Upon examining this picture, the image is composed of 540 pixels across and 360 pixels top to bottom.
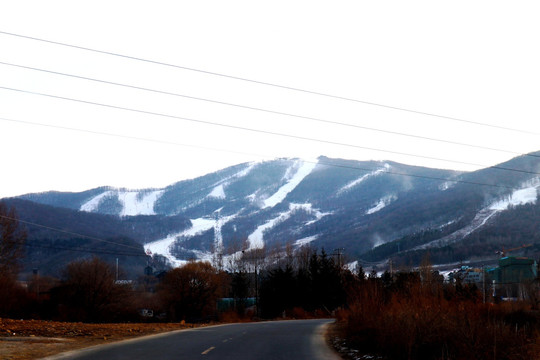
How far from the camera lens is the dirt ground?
57.2 ft

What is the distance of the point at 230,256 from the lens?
137 m

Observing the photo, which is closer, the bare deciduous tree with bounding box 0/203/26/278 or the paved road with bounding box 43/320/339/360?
the paved road with bounding box 43/320/339/360

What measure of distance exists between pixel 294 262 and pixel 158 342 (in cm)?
11335

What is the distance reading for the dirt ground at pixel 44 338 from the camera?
1744 cm

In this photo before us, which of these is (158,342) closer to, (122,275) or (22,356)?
(22,356)

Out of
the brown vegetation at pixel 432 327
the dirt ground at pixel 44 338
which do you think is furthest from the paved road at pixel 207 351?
the brown vegetation at pixel 432 327

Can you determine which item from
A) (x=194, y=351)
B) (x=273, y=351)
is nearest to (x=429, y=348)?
(x=273, y=351)

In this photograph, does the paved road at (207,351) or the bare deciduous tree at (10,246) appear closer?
the paved road at (207,351)

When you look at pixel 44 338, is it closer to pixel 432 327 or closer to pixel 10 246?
pixel 432 327

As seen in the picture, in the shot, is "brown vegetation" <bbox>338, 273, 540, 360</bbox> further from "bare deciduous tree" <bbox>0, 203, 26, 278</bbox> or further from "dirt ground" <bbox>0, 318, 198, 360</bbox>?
"bare deciduous tree" <bbox>0, 203, 26, 278</bbox>

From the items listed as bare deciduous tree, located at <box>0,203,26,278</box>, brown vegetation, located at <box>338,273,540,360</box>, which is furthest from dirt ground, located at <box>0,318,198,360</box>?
bare deciduous tree, located at <box>0,203,26,278</box>

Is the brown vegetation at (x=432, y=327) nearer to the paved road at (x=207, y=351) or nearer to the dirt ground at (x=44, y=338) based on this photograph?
the paved road at (x=207, y=351)

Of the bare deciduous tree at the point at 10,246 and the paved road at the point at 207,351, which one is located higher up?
the bare deciduous tree at the point at 10,246

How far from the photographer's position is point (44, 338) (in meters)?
22.3
